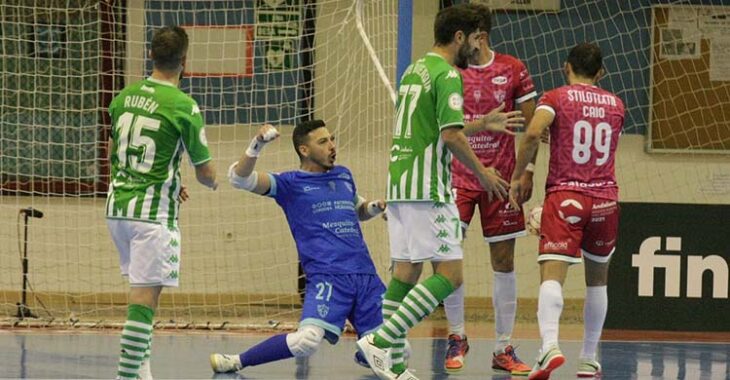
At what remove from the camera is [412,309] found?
23.9 feet

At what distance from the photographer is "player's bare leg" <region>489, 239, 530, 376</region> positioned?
8547mm

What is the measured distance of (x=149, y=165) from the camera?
6.86 m

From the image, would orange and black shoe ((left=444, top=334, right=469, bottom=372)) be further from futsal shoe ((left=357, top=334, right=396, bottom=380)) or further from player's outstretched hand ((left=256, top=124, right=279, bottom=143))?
player's outstretched hand ((left=256, top=124, right=279, bottom=143))

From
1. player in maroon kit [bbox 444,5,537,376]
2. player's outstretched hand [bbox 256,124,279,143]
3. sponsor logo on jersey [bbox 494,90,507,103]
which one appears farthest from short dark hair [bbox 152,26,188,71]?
sponsor logo on jersey [bbox 494,90,507,103]

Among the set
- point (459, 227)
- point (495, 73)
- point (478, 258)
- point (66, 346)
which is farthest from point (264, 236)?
point (459, 227)

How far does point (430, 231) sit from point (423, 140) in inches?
18.6

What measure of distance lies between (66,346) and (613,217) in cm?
380

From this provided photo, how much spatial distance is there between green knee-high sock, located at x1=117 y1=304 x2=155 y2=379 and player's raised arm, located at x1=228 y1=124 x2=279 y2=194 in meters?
1.13

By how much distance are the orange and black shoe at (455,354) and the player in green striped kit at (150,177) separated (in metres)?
2.18

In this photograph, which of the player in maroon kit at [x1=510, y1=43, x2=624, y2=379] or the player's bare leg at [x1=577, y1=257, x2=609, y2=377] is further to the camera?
the player's bare leg at [x1=577, y1=257, x2=609, y2=377]

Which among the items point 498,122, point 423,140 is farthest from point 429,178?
point 498,122

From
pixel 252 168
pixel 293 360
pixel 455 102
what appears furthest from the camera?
pixel 293 360

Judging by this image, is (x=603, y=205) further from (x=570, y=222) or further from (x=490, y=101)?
(x=490, y=101)

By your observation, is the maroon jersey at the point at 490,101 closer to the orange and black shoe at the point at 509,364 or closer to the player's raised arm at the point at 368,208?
the player's raised arm at the point at 368,208
